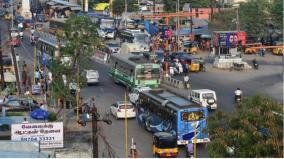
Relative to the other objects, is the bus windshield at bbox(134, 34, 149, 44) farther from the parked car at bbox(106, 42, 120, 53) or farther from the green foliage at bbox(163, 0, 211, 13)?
the green foliage at bbox(163, 0, 211, 13)

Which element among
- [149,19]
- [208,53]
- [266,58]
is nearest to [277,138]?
[266,58]

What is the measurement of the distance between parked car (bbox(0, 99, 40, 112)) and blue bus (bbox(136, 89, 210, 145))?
5.74 meters

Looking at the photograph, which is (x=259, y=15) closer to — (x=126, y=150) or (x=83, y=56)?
(x=83, y=56)

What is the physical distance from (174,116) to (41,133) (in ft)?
16.0

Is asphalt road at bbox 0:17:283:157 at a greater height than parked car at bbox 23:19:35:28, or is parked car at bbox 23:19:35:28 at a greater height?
parked car at bbox 23:19:35:28

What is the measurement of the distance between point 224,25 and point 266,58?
11362mm

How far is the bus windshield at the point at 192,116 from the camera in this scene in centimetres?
2428

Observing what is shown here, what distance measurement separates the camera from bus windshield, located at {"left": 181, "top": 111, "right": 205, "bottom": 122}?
24281mm

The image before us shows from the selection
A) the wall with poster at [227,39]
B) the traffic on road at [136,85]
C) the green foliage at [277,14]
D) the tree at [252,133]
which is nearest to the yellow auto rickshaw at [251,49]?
the traffic on road at [136,85]

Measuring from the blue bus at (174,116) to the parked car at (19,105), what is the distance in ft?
18.8

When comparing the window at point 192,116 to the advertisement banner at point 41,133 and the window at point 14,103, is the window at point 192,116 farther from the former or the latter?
the window at point 14,103

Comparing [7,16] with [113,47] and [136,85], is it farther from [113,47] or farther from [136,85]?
[136,85]

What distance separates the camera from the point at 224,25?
2448 inches

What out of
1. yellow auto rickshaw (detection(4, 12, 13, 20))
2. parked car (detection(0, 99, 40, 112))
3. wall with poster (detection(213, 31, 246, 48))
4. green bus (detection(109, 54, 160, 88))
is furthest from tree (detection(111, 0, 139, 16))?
parked car (detection(0, 99, 40, 112))
